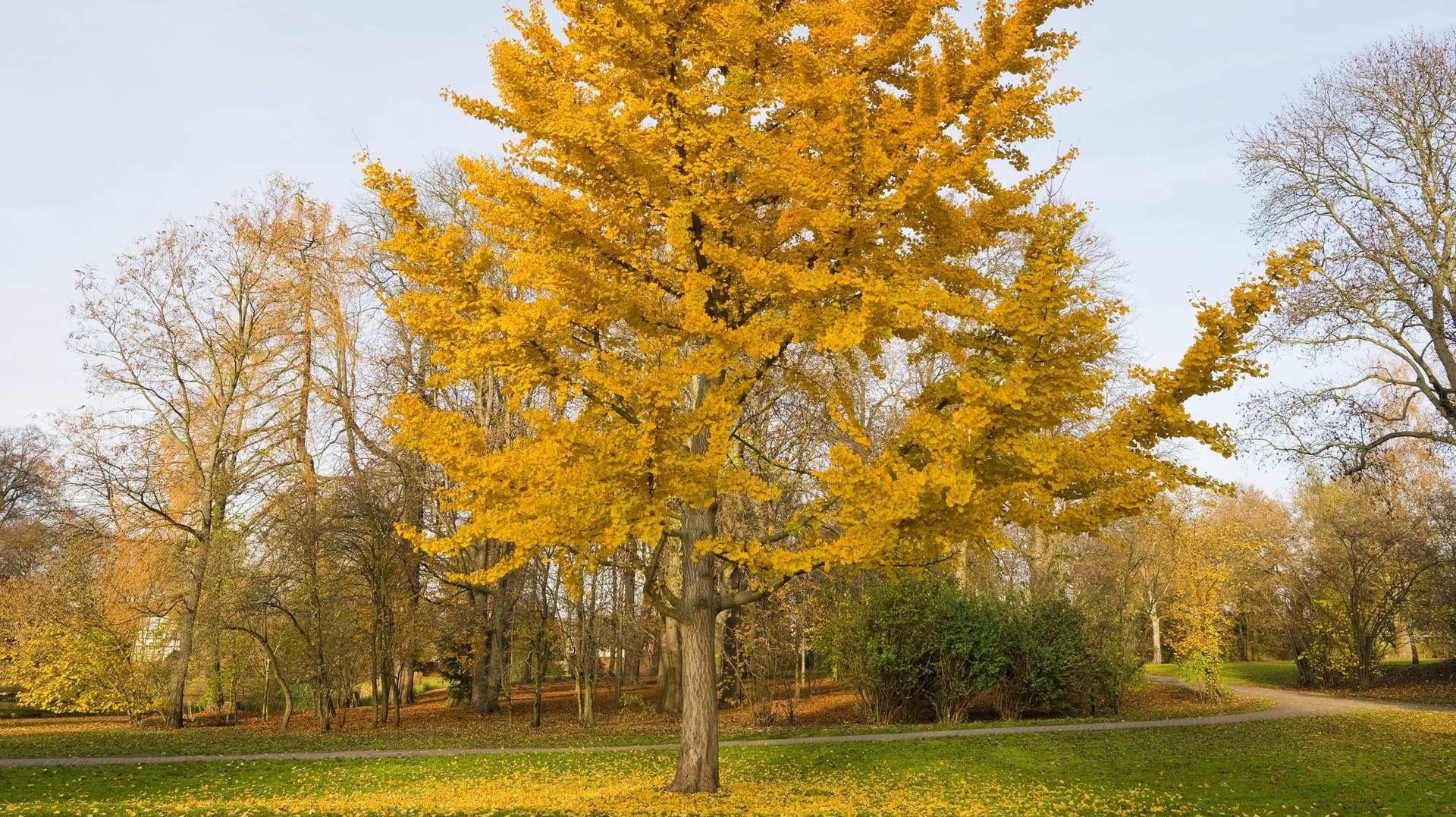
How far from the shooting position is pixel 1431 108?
1486 centimetres

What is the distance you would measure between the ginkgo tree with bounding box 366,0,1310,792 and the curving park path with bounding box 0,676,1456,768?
5550 mm

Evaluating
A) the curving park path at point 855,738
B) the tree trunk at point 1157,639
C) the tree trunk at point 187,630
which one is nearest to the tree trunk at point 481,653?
the tree trunk at point 187,630

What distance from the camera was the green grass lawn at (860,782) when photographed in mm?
8555

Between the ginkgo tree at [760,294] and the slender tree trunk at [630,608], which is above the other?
the ginkgo tree at [760,294]

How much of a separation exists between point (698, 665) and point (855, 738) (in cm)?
687

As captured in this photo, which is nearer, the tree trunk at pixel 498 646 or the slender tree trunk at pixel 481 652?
the tree trunk at pixel 498 646

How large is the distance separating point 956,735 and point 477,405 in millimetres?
13727

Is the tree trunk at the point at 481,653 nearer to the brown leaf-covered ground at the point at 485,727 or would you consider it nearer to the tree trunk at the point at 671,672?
the brown leaf-covered ground at the point at 485,727

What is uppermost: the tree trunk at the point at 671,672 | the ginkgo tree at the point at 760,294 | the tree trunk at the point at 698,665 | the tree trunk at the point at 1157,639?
the ginkgo tree at the point at 760,294

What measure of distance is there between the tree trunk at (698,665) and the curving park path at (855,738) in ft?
15.0

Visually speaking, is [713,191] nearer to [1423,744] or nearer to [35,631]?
[1423,744]

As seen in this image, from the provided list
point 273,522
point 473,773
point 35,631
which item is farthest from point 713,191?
point 35,631

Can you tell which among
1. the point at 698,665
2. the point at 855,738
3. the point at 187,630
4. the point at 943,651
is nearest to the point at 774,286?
the point at 698,665

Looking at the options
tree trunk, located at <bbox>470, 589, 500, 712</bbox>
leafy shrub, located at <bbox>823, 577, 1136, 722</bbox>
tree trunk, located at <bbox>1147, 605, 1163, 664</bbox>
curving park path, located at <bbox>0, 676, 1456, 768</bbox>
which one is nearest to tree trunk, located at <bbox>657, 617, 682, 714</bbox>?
leafy shrub, located at <bbox>823, 577, 1136, 722</bbox>
